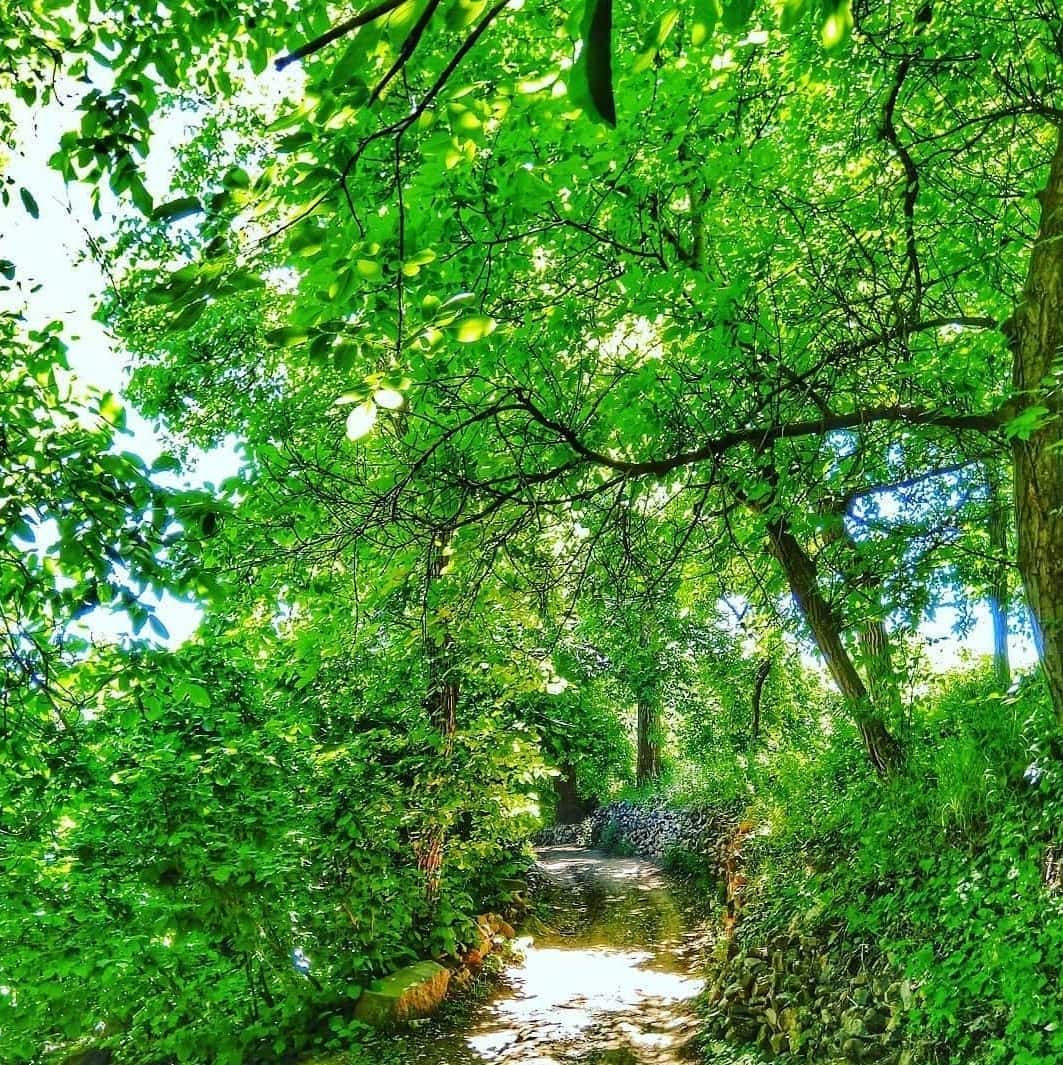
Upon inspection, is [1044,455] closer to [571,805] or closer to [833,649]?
[833,649]

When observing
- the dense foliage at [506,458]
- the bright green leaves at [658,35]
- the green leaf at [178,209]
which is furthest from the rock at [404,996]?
the bright green leaves at [658,35]

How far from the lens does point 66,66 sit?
3.58 meters

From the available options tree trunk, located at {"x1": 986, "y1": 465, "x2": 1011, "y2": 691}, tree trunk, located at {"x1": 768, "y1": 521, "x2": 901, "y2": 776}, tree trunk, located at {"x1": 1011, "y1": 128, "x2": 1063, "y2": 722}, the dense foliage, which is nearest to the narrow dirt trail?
the dense foliage

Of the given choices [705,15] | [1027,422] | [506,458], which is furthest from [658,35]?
[506,458]

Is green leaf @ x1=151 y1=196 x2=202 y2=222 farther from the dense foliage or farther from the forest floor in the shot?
the forest floor

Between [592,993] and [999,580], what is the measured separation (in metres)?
5.66

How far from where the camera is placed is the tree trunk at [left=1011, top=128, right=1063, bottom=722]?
3543mm

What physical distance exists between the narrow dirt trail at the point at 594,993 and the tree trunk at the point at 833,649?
2.89 m

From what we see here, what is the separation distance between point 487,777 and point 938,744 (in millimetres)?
4431

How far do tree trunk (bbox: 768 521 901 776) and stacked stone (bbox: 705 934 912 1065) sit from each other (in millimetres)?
1678

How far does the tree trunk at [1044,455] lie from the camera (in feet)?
11.6

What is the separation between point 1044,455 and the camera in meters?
3.55

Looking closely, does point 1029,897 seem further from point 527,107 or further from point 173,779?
point 173,779

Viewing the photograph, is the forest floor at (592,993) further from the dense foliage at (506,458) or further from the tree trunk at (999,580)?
the tree trunk at (999,580)
